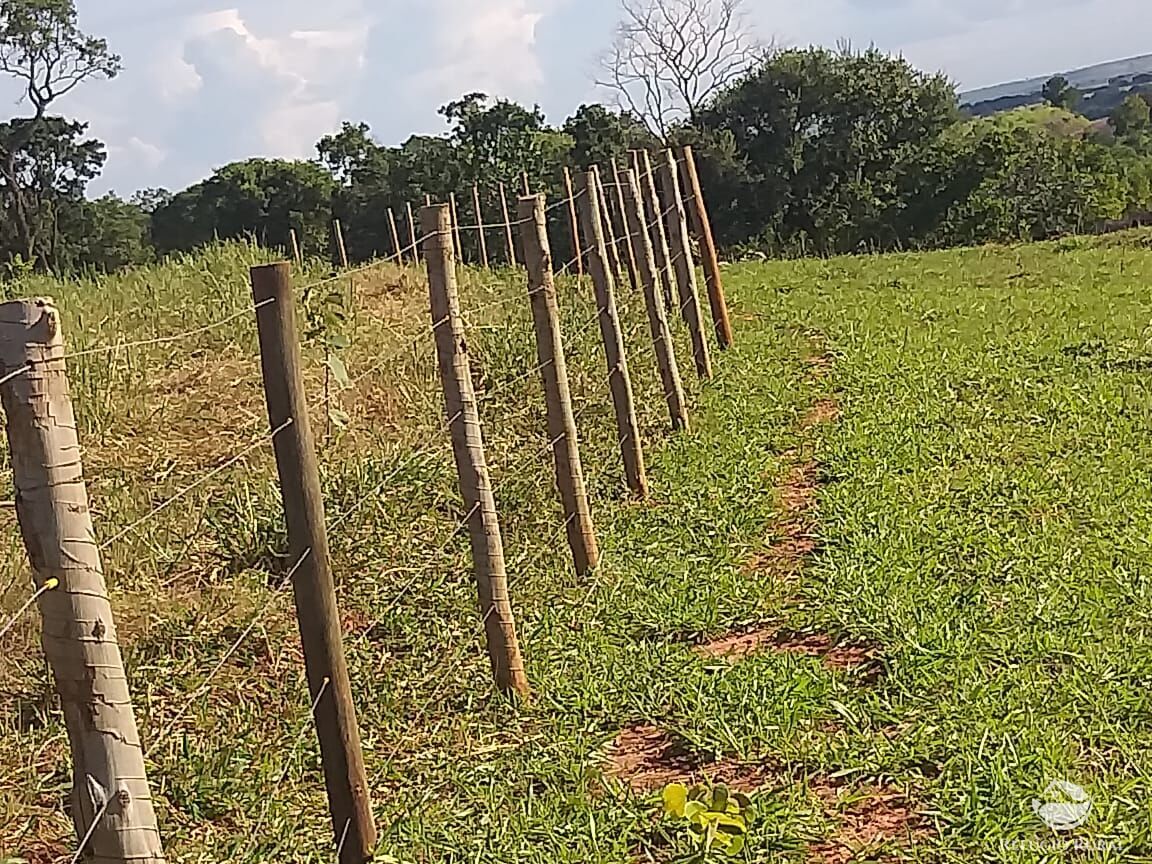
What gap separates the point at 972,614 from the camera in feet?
14.0

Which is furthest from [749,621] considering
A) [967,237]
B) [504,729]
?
[967,237]

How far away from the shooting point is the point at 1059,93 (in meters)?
51.3

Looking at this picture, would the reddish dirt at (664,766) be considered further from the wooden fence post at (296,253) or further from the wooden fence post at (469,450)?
the wooden fence post at (296,253)

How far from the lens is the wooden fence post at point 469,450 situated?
402 centimetres

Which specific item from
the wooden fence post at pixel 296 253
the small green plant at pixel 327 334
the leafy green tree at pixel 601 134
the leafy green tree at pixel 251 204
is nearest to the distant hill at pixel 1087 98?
the leafy green tree at pixel 601 134

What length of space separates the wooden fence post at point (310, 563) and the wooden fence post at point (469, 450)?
Result: 99 cm

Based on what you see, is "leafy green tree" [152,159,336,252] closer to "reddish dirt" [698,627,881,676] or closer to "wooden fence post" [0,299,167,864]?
"reddish dirt" [698,627,881,676]

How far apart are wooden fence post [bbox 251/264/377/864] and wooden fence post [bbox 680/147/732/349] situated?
7.44 metres

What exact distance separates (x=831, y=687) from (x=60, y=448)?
8.66 ft

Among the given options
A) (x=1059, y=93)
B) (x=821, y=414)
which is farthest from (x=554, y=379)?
(x=1059, y=93)

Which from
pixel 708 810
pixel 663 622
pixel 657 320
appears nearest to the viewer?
pixel 708 810

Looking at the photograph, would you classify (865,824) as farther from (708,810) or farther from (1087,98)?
(1087,98)

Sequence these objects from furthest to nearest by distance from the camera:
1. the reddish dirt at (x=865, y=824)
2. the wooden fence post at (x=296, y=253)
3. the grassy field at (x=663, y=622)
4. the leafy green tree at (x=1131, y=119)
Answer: the leafy green tree at (x=1131, y=119), the wooden fence post at (x=296, y=253), the grassy field at (x=663, y=622), the reddish dirt at (x=865, y=824)

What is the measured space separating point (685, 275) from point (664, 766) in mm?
5735
